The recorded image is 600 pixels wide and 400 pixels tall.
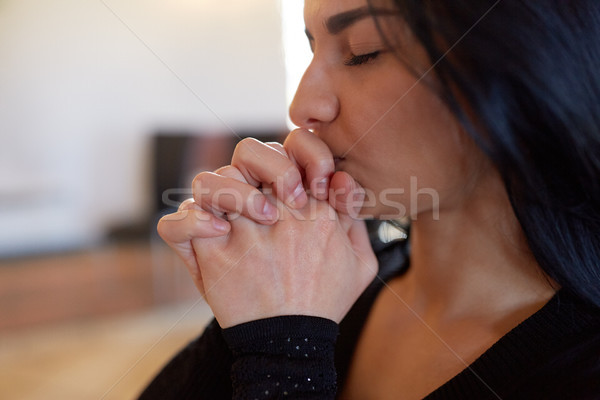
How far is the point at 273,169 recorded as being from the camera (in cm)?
73

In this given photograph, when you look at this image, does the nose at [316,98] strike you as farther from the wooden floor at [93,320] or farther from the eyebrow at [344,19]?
the wooden floor at [93,320]

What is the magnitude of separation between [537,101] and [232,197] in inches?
15.0

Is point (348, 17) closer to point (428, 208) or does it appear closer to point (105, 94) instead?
point (428, 208)

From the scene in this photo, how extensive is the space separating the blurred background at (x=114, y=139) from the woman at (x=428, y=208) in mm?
2192

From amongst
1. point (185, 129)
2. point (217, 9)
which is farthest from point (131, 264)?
point (217, 9)

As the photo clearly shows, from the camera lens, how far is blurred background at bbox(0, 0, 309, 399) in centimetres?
313

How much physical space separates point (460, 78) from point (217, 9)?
12.1ft

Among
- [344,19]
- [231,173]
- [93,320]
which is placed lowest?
[93,320]

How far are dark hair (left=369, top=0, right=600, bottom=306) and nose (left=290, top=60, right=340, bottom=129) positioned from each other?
11cm

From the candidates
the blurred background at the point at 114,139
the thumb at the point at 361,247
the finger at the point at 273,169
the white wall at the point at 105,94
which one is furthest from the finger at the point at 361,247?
the white wall at the point at 105,94

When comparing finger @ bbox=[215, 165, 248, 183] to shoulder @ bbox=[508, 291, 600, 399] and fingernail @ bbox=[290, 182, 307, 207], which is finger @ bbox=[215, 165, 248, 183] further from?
shoulder @ bbox=[508, 291, 600, 399]

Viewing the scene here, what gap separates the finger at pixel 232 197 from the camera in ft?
2.35

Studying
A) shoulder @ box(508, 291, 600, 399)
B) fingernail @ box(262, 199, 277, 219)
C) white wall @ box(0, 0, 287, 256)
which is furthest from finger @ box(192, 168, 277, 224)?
white wall @ box(0, 0, 287, 256)

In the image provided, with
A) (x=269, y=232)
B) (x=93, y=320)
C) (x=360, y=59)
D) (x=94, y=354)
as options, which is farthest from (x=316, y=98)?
(x=93, y=320)
